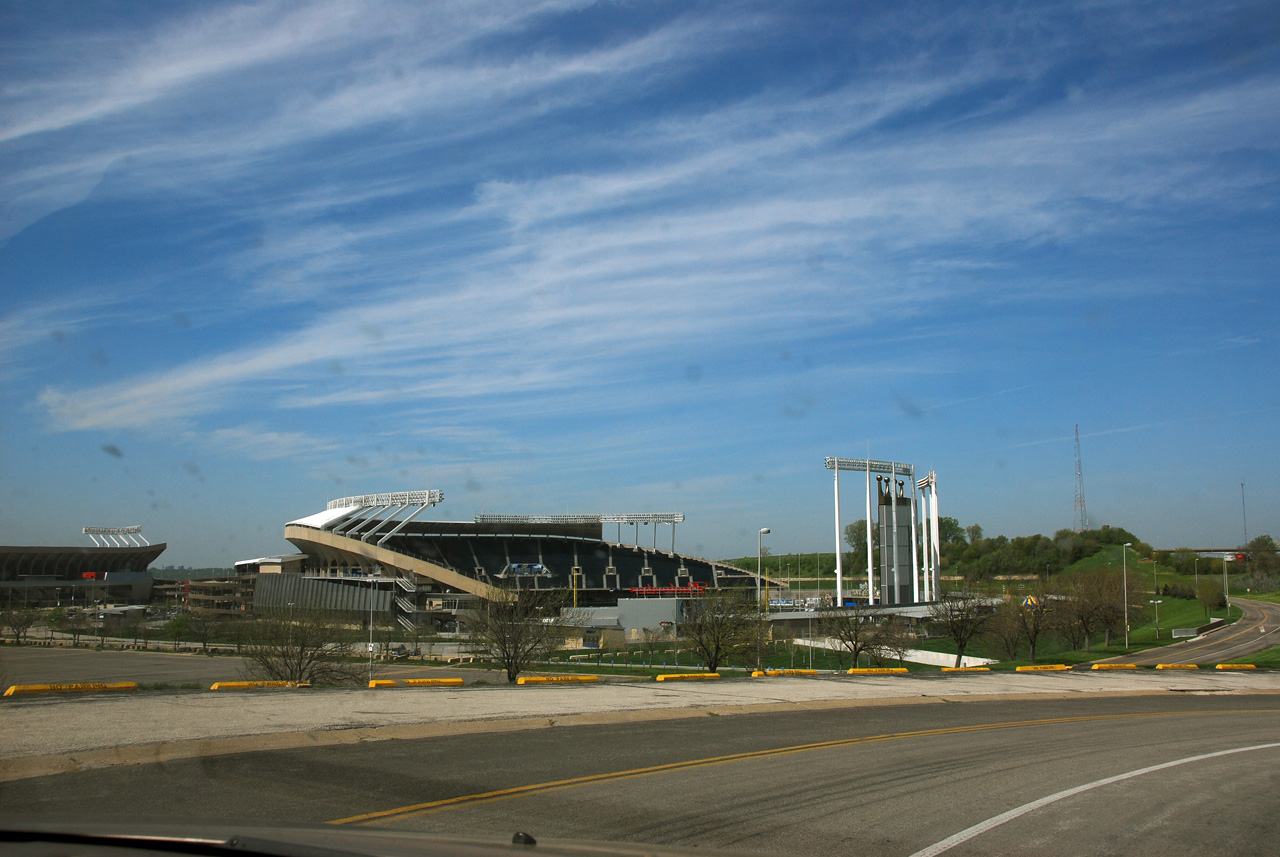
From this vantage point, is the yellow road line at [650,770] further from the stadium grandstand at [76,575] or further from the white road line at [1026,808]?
the stadium grandstand at [76,575]

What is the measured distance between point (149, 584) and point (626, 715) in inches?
5877

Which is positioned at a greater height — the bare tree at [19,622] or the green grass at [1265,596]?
the bare tree at [19,622]

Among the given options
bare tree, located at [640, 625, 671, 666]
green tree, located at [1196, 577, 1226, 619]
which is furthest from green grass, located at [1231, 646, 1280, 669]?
green tree, located at [1196, 577, 1226, 619]

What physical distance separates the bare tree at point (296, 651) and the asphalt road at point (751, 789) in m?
28.2

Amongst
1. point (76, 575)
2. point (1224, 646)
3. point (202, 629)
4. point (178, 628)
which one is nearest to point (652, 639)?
point (202, 629)

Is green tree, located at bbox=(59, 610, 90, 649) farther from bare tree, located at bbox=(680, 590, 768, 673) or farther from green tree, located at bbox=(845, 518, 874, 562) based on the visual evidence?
green tree, located at bbox=(845, 518, 874, 562)

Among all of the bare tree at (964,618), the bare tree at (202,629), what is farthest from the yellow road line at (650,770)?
the bare tree at (202,629)

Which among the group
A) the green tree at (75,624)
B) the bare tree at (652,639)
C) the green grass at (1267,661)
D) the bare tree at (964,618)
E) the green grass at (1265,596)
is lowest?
the bare tree at (652,639)

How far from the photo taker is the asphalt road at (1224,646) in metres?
51.8

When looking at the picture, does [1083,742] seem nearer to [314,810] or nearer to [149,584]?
[314,810]

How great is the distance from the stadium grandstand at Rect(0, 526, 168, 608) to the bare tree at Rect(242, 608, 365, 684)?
93.1 m

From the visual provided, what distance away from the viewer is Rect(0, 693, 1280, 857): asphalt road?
8.05 metres

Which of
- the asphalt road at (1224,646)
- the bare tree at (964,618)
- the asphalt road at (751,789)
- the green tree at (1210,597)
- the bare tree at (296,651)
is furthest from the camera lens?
the green tree at (1210,597)

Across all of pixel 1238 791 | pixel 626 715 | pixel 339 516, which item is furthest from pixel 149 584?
pixel 1238 791
